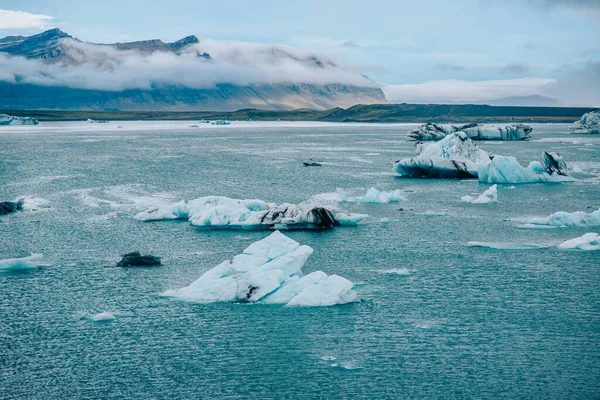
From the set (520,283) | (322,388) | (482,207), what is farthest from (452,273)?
(482,207)

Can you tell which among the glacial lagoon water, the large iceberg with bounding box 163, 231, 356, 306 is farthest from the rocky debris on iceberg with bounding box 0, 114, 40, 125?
the large iceberg with bounding box 163, 231, 356, 306

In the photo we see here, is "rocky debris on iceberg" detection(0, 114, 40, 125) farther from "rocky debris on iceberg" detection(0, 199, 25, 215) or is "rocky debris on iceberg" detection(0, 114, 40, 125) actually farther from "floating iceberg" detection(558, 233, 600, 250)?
"floating iceberg" detection(558, 233, 600, 250)

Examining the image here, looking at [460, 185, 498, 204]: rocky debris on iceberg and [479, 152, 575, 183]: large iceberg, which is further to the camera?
[479, 152, 575, 183]: large iceberg

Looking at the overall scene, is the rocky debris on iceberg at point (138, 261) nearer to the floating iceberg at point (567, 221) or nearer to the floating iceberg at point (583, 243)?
the floating iceberg at point (583, 243)

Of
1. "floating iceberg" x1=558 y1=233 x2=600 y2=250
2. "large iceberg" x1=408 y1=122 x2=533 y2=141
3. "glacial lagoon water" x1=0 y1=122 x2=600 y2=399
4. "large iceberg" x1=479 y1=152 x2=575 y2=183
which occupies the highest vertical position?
"large iceberg" x1=408 y1=122 x2=533 y2=141

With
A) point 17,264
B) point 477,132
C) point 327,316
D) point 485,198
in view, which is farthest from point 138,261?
point 477,132

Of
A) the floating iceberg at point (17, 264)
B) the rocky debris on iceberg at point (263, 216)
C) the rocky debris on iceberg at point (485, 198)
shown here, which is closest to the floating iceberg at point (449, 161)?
the rocky debris on iceberg at point (485, 198)
